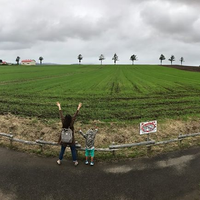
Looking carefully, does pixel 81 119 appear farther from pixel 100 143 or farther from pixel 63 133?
pixel 63 133

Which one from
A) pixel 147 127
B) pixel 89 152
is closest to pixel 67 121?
pixel 89 152

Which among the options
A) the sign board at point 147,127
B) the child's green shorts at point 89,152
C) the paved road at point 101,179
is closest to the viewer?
the paved road at point 101,179

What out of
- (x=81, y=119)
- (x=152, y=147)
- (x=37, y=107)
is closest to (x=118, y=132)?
(x=152, y=147)

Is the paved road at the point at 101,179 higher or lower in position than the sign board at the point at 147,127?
lower

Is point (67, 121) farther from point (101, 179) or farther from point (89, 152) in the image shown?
point (101, 179)

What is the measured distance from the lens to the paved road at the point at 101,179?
5434 mm

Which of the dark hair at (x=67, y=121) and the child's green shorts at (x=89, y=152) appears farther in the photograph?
the child's green shorts at (x=89, y=152)

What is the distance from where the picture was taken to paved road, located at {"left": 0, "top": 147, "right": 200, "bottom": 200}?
5434mm

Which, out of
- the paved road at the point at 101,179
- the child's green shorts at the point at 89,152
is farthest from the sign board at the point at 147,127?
the child's green shorts at the point at 89,152

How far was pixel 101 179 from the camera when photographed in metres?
6.13

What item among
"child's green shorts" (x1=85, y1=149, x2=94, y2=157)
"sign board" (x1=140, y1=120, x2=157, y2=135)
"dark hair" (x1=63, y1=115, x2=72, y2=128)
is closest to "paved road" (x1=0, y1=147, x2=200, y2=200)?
"child's green shorts" (x1=85, y1=149, x2=94, y2=157)

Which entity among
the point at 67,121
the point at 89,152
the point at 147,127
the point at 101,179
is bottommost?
the point at 101,179

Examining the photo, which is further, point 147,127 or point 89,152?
point 147,127

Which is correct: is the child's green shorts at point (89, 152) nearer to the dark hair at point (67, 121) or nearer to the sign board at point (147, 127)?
the dark hair at point (67, 121)
